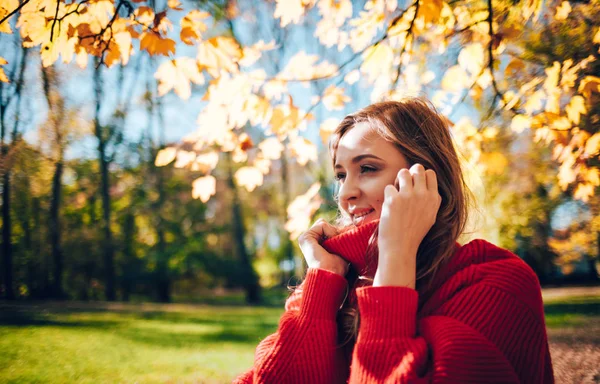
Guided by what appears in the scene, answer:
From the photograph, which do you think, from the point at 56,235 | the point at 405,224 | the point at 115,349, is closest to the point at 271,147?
the point at 405,224

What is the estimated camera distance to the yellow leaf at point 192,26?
6.87 ft

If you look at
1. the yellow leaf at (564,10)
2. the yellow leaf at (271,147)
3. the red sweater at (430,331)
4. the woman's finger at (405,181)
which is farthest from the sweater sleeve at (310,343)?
the yellow leaf at (564,10)

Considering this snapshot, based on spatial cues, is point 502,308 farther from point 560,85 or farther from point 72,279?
point 72,279

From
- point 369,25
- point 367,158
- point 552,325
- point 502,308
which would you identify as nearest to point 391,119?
point 367,158

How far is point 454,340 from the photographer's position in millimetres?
1107

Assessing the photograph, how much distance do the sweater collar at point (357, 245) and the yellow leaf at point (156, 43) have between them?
1435 millimetres

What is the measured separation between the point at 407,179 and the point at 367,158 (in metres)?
0.24

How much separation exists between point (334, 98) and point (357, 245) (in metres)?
1.76

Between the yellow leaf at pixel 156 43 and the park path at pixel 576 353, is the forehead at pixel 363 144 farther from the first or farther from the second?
the park path at pixel 576 353

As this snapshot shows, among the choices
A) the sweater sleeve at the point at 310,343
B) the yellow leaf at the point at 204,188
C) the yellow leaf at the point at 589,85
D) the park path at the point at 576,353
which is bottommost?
the park path at the point at 576,353

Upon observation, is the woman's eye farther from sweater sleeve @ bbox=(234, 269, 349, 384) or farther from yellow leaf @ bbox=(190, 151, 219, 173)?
yellow leaf @ bbox=(190, 151, 219, 173)

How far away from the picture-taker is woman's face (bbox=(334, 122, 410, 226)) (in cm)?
156

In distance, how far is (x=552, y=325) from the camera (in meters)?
7.21

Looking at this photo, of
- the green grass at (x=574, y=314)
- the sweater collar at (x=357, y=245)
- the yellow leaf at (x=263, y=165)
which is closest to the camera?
the sweater collar at (x=357, y=245)
